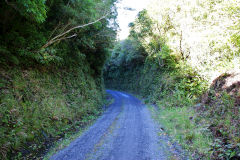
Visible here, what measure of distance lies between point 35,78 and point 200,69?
10.4 meters

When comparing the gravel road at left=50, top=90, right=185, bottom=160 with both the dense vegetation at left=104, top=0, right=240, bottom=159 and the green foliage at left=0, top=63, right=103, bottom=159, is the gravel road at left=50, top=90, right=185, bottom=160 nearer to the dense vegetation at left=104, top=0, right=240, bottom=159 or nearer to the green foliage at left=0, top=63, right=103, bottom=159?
the dense vegetation at left=104, top=0, right=240, bottom=159

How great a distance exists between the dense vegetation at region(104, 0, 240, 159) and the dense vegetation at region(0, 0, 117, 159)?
550 cm

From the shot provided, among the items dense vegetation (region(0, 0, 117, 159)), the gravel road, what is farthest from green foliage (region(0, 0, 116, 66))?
the gravel road

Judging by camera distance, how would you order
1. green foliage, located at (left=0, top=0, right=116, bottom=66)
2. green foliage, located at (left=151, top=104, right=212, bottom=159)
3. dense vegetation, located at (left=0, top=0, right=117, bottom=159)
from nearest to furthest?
green foliage, located at (left=151, top=104, right=212, bottom=159) → dense vegetation, located at (left=0, top=0, right=117, bottom=159) → green foliage, located at (left=0, top=0, right=116, bottom=66)

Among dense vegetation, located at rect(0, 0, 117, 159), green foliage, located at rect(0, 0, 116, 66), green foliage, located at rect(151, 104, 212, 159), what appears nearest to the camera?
green foliage, located at rect(151, 104, 212, 159)

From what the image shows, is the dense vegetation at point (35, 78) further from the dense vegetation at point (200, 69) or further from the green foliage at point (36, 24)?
the dense vegetation at point (200, 69)

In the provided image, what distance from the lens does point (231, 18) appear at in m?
6.48

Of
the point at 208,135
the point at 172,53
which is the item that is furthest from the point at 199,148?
the point at 172,53

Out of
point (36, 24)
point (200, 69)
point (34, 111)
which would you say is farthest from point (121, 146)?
point (200, 69)

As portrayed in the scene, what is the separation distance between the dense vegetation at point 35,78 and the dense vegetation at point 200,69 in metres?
5.50

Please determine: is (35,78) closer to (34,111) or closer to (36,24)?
(34,111)

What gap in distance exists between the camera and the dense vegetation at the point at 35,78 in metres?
5.01

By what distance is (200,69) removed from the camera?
10148mm

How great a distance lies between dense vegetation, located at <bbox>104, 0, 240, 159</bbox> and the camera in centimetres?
484
